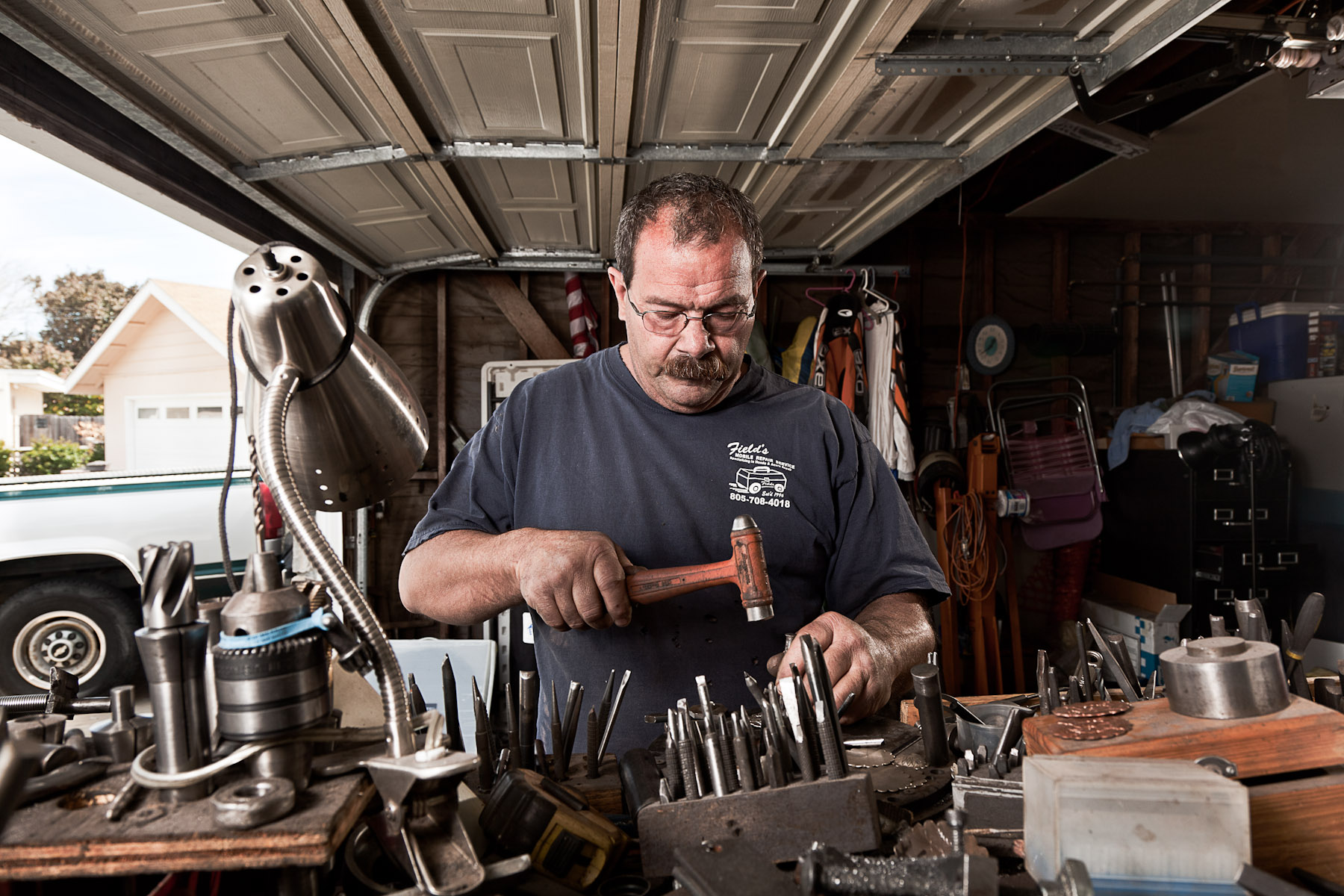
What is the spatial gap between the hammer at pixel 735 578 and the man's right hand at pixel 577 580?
1.6 inches

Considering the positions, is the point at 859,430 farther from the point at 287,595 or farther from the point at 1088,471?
the point at 1088,471

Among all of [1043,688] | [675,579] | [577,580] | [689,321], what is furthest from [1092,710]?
[689,321]

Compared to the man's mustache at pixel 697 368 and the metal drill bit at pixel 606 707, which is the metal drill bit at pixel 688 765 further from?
the man's mustache at pixel 697 368

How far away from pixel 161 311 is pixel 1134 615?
8868 mm

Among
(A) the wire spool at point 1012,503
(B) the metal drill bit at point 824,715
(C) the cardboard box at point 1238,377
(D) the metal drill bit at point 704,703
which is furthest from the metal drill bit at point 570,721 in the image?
(C) the cardboard box at point 1238,377

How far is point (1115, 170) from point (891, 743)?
4516 millimetres

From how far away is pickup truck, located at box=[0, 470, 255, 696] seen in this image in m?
5.07

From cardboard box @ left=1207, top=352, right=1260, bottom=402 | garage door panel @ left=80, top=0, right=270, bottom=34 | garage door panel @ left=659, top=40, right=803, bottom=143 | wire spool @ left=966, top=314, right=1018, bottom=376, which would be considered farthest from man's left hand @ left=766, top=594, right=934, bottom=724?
cardboard box @ left=1207, top=352, right=1260, bottom=402

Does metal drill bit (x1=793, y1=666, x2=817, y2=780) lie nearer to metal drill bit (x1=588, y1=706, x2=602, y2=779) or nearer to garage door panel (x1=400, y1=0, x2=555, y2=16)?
metal drill bit (x1=588, y1=706, x2=602, y2=779)

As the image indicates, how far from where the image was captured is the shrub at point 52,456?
605 centimetres

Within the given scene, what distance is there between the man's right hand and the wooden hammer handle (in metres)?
0.03

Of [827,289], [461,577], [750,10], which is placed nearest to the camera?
[461,577]

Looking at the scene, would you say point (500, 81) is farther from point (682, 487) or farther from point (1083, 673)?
point (1083, 673)

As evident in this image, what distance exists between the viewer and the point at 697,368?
189 centimetres
